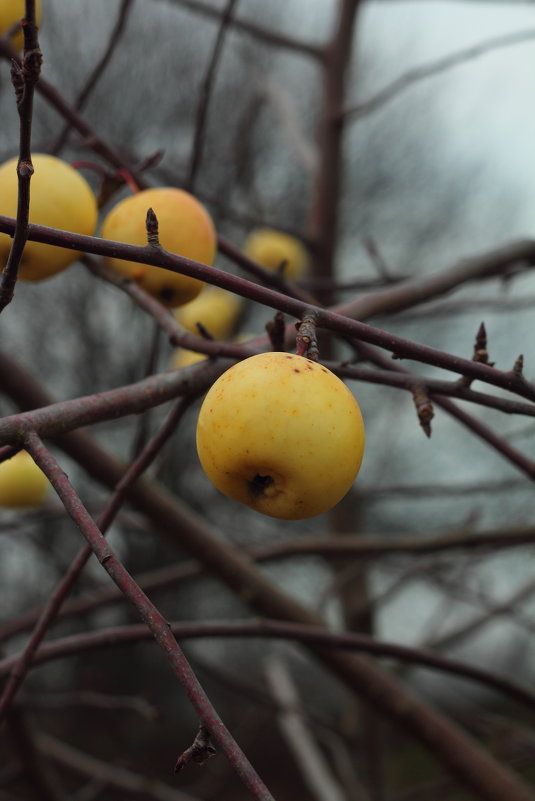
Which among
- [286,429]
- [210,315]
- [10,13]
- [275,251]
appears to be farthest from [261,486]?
[275,251]

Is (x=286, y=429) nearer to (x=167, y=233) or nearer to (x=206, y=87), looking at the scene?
(x=167, y=233)

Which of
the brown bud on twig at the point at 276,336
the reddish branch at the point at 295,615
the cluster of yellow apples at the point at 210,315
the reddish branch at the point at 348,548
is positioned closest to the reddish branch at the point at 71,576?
the brown bud on twig at the point at 276,336

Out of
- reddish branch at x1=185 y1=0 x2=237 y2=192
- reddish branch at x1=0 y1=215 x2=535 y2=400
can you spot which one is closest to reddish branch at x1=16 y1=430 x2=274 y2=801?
reddish branch at x1=0 y1=215 x2=535 y2=400

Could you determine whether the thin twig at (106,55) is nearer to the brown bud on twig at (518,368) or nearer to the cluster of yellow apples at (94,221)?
the cluster of yellow apples at (94,221)

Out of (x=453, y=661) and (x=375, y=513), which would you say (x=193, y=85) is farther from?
(x=453, y=661)

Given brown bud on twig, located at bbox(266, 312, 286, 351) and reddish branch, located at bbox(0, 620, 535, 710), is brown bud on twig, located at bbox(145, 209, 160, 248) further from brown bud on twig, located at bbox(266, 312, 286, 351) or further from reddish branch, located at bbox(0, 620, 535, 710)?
reddish branch, located at bbox(0, 620, 535, 710)

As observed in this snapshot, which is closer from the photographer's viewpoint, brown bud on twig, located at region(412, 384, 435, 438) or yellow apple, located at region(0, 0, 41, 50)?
brown bud on twig, located at region(412, 384, 435, 438)

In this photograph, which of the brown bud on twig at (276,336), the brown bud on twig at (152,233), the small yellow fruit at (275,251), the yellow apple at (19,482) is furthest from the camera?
the small yellow fruit at (275,251)
